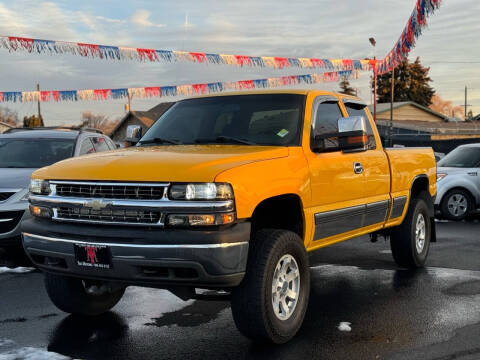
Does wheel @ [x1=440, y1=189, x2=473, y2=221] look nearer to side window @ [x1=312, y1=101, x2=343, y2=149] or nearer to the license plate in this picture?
side window @ [x1=312, y1=101, x2=343, y2=149]

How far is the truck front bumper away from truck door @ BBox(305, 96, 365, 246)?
1.13m

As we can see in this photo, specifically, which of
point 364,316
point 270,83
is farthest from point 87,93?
point 364,316

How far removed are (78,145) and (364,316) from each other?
18.4 feet

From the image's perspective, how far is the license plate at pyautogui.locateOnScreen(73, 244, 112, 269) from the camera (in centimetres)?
429

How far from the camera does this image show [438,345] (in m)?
4.61

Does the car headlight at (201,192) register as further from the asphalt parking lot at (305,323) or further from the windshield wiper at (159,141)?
the windshield wiper at (159,141)

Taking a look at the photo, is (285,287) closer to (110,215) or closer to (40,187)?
(110,215)

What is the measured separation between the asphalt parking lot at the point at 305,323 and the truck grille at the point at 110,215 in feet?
3.19

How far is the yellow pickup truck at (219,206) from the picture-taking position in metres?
4.18

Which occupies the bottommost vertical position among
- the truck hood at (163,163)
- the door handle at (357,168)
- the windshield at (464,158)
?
the windshield at (464,158)

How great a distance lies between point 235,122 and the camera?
562 centimetres

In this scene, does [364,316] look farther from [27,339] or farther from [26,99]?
[26,99]

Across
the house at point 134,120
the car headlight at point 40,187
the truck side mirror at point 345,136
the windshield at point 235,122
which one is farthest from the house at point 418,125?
the car headlight at point 40,187

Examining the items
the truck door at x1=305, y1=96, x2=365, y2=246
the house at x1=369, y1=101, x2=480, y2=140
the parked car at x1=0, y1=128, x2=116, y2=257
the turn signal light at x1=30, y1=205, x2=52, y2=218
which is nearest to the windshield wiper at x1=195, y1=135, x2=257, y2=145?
the truck door at x1=305, y1=96, x2=365, y2=246
